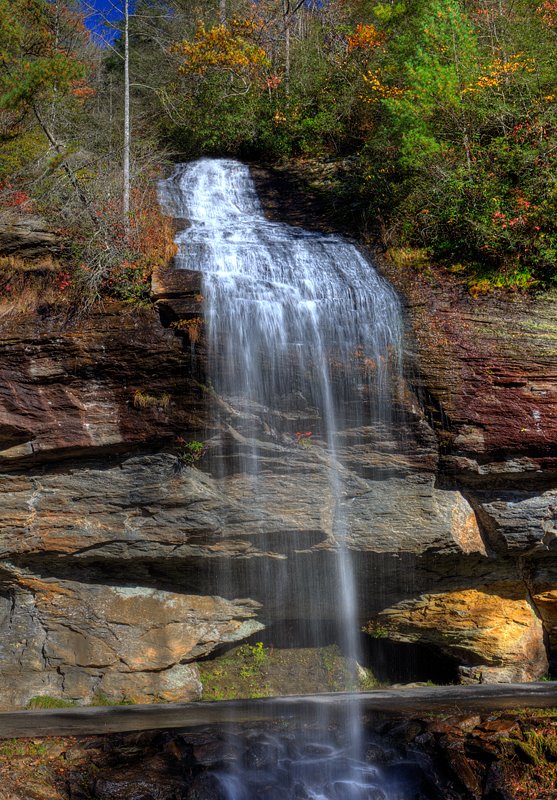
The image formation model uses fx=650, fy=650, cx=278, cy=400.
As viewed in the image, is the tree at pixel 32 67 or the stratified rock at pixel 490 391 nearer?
the stratified rock at pixel 490 391

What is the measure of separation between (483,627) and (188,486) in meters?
5.12

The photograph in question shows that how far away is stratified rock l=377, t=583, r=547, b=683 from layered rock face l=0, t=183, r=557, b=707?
64 centimetres

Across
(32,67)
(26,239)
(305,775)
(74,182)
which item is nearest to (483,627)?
(305,775)

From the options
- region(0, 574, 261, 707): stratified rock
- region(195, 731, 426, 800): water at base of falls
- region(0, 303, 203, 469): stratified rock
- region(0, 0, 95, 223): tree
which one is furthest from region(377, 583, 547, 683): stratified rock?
region(0, 0, 95, 223): tree

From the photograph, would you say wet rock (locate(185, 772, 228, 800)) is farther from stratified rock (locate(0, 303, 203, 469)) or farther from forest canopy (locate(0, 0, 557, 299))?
forest canopy (locate(0, 0, 557, 299))

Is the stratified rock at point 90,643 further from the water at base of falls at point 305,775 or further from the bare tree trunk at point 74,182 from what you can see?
the bare tree trunk at point 74,182

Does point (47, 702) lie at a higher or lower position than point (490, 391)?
lower

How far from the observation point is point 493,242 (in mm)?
10867

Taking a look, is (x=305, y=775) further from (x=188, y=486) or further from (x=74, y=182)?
(x=74, y=182)

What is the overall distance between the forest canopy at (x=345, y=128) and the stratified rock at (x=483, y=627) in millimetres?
5014

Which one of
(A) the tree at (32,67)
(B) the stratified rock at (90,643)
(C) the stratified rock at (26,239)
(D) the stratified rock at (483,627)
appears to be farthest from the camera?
(A) the tree at (32,67)

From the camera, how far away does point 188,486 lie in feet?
30.0

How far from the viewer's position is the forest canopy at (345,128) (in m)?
11.0

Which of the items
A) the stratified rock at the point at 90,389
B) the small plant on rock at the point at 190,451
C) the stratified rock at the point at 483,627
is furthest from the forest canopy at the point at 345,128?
the stratified rock at the point at 483,627
